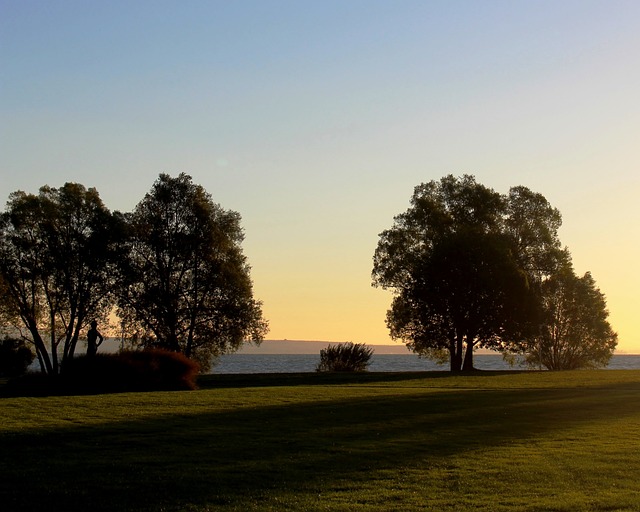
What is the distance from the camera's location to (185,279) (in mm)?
61812

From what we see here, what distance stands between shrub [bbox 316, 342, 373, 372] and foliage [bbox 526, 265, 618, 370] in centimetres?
2264

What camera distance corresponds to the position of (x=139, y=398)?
29.2m

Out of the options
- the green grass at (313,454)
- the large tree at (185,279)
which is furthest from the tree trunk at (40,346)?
the green grass at (313,454)

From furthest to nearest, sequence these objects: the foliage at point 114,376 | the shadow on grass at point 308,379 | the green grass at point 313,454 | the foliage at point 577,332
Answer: the foliage at point 577,332 → the shadow on grass at point 308,379 → the foliage at point 114,376 → the green grass at point 313,454

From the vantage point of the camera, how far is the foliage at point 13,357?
6116 centimetres

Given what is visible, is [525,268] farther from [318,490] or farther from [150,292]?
[318,490]

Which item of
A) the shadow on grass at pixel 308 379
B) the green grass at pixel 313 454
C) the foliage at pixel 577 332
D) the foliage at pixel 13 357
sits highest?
the foliage at pixel 577 332

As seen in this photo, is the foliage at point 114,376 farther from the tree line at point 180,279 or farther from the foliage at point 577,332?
the foliage at point 577,332

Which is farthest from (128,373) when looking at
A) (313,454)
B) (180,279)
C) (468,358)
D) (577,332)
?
(577,332)

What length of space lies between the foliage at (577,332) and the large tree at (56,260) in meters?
41.6

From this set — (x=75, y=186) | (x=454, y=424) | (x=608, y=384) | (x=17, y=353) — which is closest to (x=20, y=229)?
(x=75, y=186)

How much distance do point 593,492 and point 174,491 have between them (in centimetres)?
735

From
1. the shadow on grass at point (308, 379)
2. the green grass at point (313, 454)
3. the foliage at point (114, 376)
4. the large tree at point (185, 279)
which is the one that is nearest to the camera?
the green grass at point (313, 454)

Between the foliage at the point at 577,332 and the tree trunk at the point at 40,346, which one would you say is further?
the foliage at the point at 577,332
